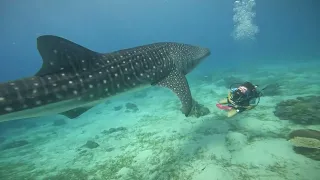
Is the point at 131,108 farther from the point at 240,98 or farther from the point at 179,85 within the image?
the point at 240,98

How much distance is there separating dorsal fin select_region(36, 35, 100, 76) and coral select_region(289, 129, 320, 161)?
6.90 meters

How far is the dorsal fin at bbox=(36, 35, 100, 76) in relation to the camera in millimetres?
5812

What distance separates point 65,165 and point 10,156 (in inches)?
214

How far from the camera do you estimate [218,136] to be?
919cm

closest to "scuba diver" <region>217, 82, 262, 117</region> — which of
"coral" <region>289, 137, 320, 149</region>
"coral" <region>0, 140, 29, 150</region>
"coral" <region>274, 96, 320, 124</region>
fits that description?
"coral" <region>289, 137, 320, 149</region>

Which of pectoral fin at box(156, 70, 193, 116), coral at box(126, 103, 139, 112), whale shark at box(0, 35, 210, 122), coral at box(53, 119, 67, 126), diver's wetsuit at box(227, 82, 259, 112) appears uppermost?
whale shark at box(0, 35, 210, 122)

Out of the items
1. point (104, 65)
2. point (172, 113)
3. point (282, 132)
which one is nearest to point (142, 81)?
point (104, 65)

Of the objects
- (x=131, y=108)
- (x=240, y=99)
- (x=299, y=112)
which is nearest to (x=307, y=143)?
(x=240, y=99)

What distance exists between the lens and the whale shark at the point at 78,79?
523cm

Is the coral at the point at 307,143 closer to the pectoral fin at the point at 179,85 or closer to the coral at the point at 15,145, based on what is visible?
the pectoral fin at the point at 179,85

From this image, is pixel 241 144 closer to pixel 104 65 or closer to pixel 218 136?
pixel 218 136

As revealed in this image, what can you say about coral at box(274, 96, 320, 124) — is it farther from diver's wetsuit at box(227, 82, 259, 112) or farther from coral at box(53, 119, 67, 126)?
coral at box(53, 119, 67, 126)

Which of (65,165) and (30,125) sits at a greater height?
(65,165)

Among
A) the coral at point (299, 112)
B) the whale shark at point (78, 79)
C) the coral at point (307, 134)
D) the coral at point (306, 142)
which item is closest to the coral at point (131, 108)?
the whale shark at point (78, 79)
